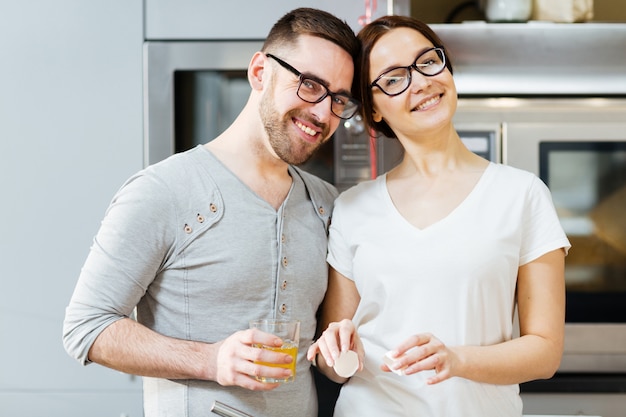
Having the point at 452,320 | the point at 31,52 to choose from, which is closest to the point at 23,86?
the point at 31,52

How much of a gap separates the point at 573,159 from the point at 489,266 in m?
0.79

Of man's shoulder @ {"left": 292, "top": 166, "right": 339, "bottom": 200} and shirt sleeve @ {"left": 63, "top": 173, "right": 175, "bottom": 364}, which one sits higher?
man's shoulder @ {"left": 292, "top": 166, "right": 339, "bottom": 200}

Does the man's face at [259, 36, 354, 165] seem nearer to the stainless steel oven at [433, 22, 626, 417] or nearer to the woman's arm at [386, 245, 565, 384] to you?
the woman's arm at [386, 245, 565, 384]

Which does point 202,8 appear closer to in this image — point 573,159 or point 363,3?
point 363,3

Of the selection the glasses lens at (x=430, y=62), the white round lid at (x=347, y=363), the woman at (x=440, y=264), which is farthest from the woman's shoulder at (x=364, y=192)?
the white round lid at (x=347, y=363)

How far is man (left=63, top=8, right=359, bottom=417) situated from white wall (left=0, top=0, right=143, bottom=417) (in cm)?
56

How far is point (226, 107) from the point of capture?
2023 millimetres

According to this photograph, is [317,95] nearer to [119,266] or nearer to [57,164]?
[119,266]

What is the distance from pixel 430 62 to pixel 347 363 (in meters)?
0.62

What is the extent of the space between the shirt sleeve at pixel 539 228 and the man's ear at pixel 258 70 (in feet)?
1.93

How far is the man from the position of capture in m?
1.34

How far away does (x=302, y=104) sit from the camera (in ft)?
4.86

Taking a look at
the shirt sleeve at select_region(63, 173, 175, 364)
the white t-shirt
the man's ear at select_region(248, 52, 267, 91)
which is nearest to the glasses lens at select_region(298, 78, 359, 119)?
the man's ear at select_region(248, 52, 267, 91)

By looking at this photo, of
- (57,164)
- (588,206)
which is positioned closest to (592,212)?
(588,206)
